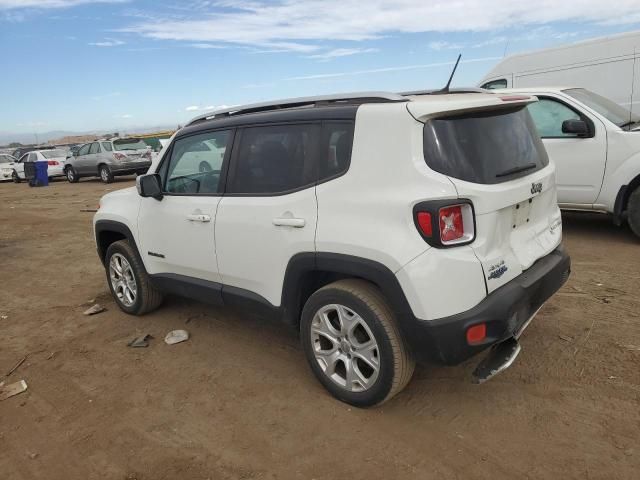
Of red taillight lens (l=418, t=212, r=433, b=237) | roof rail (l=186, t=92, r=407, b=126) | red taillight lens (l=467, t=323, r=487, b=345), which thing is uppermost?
roof rail (l=186, t=92, r=407, b=126)

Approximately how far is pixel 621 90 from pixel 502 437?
8034mm

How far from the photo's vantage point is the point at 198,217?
369 cm

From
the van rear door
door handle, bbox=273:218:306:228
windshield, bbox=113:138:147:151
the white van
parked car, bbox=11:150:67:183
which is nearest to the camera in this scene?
the van rear door

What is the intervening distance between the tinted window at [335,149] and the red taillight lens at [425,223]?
1.88 ft

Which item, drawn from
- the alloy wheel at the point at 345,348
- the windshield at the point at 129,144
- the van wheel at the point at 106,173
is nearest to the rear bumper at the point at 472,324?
the alloy wheel at the point at 345,348

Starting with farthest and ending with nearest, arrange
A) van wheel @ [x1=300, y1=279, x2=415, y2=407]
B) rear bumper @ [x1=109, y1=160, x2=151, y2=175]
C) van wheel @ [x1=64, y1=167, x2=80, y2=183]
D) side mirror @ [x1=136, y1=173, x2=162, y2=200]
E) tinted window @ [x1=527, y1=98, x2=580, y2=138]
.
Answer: van wheel @ [x1=64, y1=167, x2=80, y2=183]
rear bumper @ [x1=109, y1=160, x2=151, y2=175]
tinted window @ [x1=527, y1=98, x2=580, y2=138]
side mirror @ [x1=136, y1=173, x2=162, y2=200]
van wheel @ [x1=300, y1=279, x2=415, y2=407]

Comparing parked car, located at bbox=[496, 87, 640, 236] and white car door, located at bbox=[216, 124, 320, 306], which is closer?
white car door, located at bbox=[216, 124, 320, 306]

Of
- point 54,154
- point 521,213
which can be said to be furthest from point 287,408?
point 54,154

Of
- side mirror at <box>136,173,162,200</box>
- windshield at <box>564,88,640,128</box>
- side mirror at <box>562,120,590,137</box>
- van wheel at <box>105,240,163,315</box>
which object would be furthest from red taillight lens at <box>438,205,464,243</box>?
windshield at <box>564,88,640,128</box>

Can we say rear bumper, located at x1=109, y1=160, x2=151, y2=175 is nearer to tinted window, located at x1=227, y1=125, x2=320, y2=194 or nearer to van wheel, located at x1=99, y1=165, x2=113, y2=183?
van wheel, located at x1=99, y1=165, x2=113, y2=183

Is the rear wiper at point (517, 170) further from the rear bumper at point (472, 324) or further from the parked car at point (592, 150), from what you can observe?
the parked car at point (592, 150)

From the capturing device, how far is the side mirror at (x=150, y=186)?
4.01 metres

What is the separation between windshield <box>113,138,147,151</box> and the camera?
63.7 feet

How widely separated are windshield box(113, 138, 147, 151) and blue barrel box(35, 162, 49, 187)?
4.42 m
